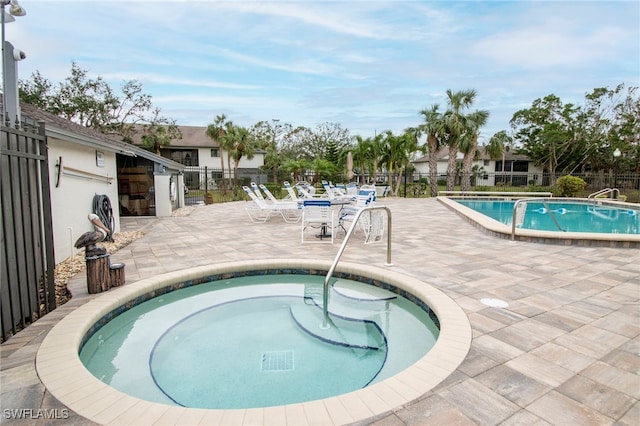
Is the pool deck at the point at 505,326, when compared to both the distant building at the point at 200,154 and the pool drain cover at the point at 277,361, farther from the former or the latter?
the distant building at the point at 200,154

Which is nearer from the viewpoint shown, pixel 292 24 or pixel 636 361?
pixel 636 361

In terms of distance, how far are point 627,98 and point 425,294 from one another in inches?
1241

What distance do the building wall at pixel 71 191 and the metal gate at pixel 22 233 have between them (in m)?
2.55

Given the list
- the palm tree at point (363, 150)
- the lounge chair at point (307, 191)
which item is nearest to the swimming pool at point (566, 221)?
the lounge chair at point (307, 191)

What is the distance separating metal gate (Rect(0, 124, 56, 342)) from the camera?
270cm

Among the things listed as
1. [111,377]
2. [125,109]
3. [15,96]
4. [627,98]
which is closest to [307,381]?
[111,377]

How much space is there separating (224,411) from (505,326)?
2.29 metres

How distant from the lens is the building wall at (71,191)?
553 centimetres

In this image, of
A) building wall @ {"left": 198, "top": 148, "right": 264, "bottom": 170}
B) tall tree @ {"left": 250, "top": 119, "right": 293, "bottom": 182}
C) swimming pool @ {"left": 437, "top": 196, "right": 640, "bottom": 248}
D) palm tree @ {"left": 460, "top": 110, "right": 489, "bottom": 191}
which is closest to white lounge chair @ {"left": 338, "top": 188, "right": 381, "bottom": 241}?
swimming pool @ {"left": 437, "top": 196, "right": 640, "bottom": 248}

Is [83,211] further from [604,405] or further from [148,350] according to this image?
[604,405]

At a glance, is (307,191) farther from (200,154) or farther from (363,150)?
(200,154)

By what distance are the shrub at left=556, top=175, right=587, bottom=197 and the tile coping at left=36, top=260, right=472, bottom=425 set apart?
18.5 m

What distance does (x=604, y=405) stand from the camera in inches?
75.9

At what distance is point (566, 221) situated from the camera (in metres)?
11.0
